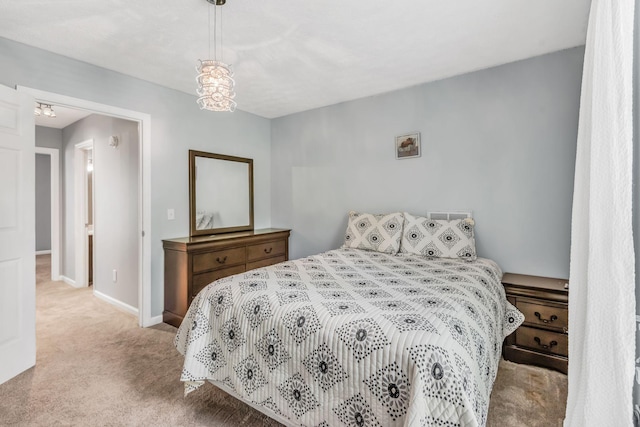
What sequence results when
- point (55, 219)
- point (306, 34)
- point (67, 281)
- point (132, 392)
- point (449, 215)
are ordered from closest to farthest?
point (132, 392)
point (306, 34)
point (449, 215)
point (67, 281)
point (55, 219)

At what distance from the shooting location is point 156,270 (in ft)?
10.3

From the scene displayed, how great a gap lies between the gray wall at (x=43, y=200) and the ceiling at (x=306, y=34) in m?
5.72

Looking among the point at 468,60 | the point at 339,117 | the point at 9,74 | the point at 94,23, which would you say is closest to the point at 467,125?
the point at 468,60

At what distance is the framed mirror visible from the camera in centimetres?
345

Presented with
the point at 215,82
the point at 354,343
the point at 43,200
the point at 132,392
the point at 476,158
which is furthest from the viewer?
the point at 43,200

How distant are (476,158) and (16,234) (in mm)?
3663

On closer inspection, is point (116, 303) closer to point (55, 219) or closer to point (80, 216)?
point (80, 216)

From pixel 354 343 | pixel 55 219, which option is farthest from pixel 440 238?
pixel 55 219

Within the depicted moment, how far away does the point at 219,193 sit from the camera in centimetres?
371

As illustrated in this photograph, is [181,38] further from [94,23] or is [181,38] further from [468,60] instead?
[468,60]

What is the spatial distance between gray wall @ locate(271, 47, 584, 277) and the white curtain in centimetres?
200

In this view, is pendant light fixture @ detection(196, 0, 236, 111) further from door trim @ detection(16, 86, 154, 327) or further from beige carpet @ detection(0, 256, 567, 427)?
beige carpet @ detection(0, 256, 567, 427)

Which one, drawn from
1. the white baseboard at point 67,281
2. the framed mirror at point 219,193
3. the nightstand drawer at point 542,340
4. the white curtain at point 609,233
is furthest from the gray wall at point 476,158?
the white baseboard at point 67,281

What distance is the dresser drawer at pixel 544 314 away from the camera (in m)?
2.21
